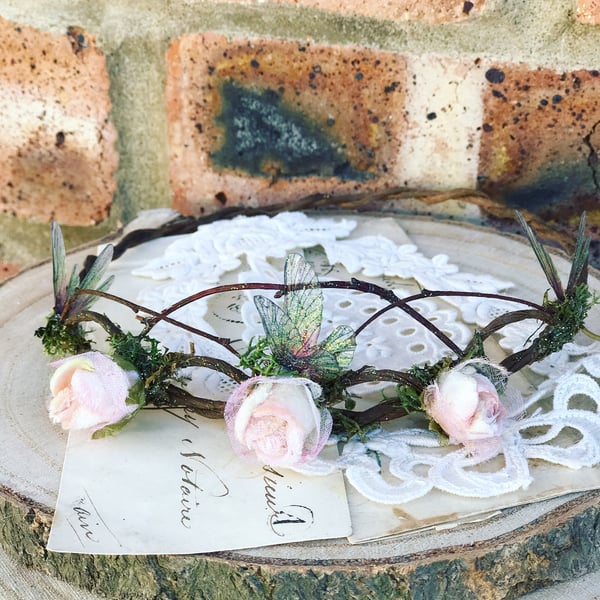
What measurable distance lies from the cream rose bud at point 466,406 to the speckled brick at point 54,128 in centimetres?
63

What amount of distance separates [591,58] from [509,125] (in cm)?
11

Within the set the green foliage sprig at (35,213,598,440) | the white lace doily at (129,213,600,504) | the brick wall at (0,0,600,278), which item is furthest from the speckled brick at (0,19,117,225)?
the green foliage sprig at (35,213,598,440)

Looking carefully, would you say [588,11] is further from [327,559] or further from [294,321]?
[327,559]

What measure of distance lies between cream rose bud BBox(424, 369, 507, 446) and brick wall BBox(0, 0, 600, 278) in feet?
1.45

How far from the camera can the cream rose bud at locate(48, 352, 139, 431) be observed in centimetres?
64

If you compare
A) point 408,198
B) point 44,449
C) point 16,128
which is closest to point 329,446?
point 44,449

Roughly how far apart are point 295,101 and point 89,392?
0.53 m

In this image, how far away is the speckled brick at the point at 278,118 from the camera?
1.03 m

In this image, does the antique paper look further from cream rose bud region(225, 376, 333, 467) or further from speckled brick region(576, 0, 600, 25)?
speckled brick region(576, 0, 600, 25)

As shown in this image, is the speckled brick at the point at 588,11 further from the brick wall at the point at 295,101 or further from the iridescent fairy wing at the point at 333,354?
the iridescent fairy wing at the point at 333,354

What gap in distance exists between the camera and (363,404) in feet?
2.40

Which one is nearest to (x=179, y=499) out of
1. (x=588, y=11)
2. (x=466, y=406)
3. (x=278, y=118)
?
(x=466, y=406)

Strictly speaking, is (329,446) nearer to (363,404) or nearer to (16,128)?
(363,404)

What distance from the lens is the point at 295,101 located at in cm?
105
